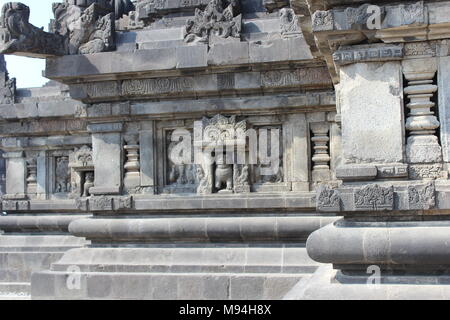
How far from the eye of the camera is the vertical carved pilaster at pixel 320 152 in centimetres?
955

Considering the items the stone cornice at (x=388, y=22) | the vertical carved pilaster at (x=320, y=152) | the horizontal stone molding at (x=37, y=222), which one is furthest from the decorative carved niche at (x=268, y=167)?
the horizontal stone molding at (x=37, y=222)

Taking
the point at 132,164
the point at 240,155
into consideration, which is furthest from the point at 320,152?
the point at 132,164

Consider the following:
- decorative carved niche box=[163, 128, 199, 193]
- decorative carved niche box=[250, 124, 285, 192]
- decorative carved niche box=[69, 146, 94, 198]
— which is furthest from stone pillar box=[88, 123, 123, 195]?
decorative carved niche box=[69, 146, 94, 198]

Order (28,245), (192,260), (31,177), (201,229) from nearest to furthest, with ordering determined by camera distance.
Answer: (192,260), (201,229), (28,245), (31,177)

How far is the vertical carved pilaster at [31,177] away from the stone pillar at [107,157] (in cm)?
356

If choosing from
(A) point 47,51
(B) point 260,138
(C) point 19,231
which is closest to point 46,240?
(C) point 19,231

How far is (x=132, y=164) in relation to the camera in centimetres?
1012

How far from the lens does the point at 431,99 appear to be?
6.36 meters

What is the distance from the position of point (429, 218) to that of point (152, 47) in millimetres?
5649

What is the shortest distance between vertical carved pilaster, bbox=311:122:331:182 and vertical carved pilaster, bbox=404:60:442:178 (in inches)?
128

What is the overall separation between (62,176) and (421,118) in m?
8.57

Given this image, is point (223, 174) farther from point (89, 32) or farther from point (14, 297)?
point (14, 297)
